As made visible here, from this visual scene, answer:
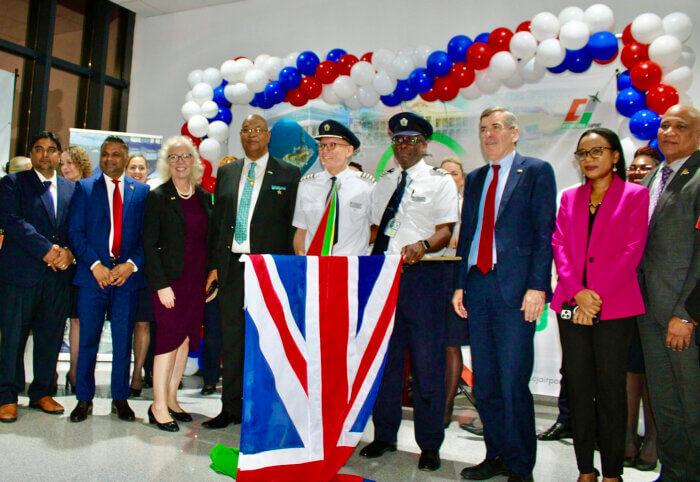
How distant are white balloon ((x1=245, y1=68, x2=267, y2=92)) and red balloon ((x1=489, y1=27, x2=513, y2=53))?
7.89ft

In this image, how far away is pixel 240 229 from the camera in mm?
3602

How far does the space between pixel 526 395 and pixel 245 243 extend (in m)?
1.80

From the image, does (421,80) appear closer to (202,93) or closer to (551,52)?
(551,52)

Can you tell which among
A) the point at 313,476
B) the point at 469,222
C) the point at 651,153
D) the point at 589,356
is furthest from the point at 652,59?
the point at 313,476

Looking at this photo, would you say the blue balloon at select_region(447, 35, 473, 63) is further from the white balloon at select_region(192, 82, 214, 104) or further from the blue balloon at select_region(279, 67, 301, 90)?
the white balloon at select_region(192, 82, 214, 104)

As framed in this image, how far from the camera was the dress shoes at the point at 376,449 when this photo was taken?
10.4 feet

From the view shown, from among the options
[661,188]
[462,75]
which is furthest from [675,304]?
[462,75]

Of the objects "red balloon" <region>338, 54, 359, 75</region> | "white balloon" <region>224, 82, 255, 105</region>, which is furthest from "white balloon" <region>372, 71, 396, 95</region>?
"white balloon" <region>224, 82, 255, 105</region>

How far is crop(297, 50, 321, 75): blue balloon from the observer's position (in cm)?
596

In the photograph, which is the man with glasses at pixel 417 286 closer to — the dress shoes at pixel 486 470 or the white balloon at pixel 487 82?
the dress shoes at pixel 486 470

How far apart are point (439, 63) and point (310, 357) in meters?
3.53

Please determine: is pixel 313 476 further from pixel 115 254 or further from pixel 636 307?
pixel 115 254

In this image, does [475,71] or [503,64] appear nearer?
[503,64]

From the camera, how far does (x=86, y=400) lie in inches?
146
